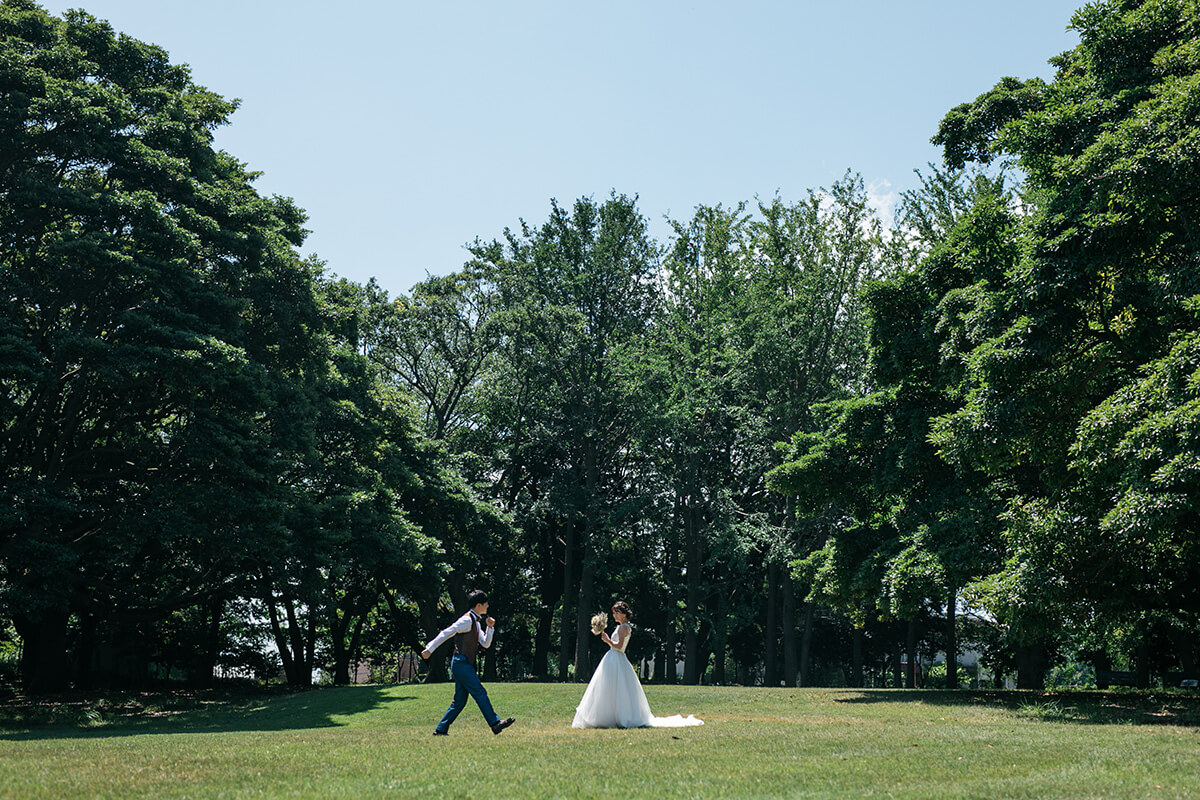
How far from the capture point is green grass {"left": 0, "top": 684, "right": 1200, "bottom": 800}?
7.97 meters

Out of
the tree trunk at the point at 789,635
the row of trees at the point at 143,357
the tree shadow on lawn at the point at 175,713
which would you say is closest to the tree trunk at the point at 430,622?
the row of trees at the point at 143,357

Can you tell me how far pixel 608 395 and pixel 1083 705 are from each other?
28616mm

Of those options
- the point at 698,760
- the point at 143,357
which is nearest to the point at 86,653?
the point at 143,357

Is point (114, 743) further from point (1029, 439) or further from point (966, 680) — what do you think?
point (966, 680)

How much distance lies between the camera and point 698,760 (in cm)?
1000

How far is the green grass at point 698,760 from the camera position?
7973 millimetres

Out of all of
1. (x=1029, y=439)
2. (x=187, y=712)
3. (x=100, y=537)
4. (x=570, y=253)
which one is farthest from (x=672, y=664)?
(x=1029, y=439)

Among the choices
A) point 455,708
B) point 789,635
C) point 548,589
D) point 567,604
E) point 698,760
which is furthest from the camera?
point 548,589

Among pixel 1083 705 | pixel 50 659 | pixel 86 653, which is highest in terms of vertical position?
pixel 1083 705

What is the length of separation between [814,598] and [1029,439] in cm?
1161

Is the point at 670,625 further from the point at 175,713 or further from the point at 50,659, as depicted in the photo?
the point at 50,659

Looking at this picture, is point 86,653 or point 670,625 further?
point 670,625

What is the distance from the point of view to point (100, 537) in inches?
1016

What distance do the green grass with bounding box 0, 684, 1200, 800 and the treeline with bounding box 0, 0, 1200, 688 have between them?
4.26 m
